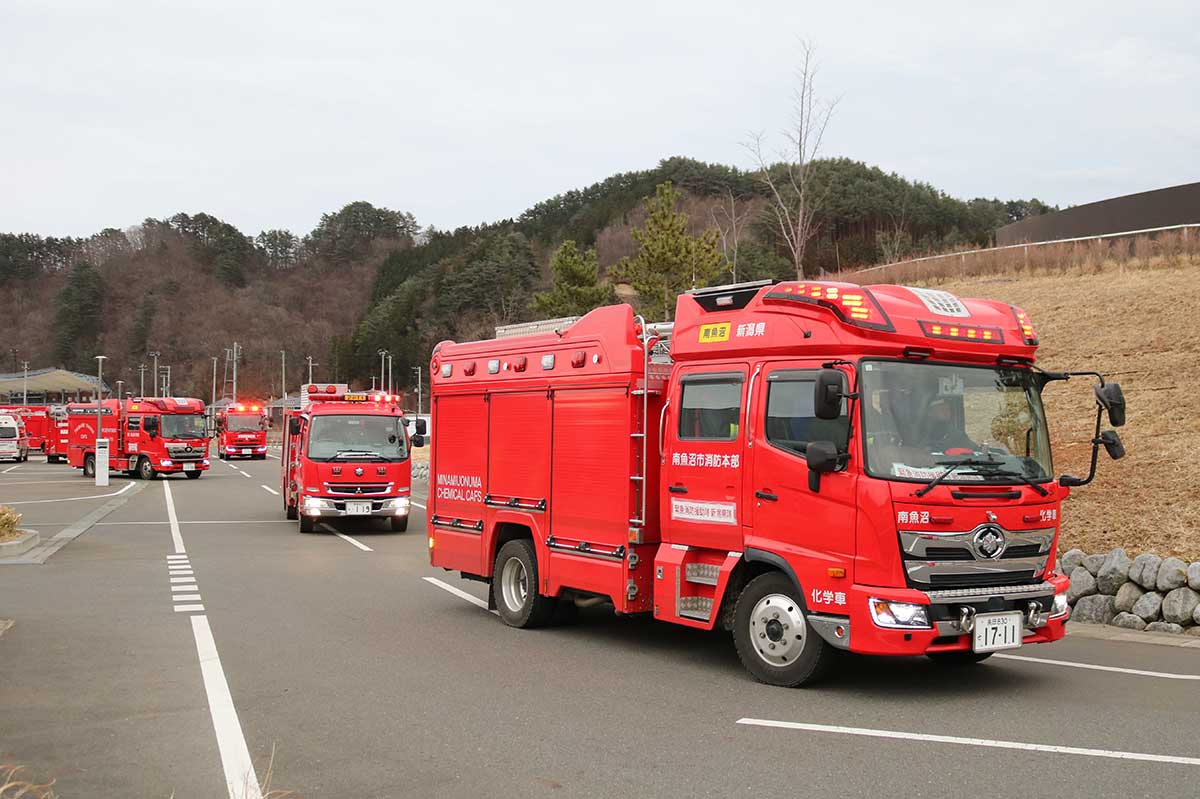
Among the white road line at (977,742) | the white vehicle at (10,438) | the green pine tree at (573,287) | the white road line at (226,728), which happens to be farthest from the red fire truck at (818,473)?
the white vehicle at (10,438)

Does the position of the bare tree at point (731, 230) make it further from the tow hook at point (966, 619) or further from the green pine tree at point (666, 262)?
the tow hook at point (966, 619)

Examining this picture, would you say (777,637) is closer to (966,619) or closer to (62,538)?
(966,619)

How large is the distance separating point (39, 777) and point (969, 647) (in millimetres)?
5839

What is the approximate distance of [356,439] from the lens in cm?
2152

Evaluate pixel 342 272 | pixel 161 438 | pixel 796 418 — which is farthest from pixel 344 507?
pixel 342 272

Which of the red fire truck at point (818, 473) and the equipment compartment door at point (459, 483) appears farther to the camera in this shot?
the equipment compartment door at point (459, 483)

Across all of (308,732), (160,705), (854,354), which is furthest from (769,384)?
(160,705)

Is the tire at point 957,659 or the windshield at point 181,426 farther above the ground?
the windshield at point 181,426

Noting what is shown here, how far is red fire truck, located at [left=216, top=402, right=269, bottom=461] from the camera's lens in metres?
61.8

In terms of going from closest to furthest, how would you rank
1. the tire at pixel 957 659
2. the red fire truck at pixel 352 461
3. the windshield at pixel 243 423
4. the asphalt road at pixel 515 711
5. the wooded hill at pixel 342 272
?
1. the asphalt road at pixel 515 711
2. the tire at pixel 957 659
3. the red fire truck at pixel 352 461
4. the windshield at pixel 243 423
5. the wooded hill at pixel 342 272

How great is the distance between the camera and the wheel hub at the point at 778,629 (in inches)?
316

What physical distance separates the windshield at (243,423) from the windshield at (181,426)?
2120 centimetres

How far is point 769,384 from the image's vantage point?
27.3 ft

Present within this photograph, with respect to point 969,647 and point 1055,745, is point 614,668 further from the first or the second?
point 1055,745
